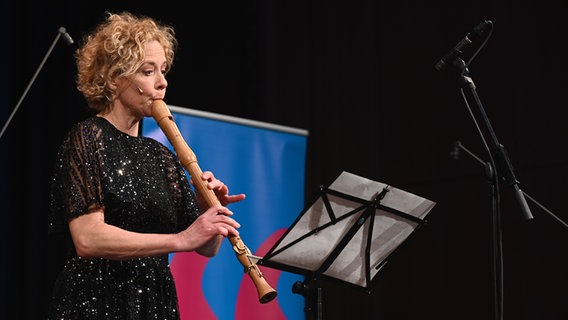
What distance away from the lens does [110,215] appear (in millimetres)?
2037

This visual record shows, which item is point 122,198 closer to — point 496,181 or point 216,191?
point 216,191

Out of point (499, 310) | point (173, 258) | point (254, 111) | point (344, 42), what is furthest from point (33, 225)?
point (499, 310)

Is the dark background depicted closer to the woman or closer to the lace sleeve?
the woman

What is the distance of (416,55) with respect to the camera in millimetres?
Result: 4367

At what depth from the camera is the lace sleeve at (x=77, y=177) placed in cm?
198

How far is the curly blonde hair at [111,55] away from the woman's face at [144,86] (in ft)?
Result: 0.07

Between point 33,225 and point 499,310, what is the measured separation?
231 centimetres

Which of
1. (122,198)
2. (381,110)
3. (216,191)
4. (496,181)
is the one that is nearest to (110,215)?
(122,198)

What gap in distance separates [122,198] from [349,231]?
0.88m

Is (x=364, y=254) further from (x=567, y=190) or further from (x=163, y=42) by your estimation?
(x=567, y=190)

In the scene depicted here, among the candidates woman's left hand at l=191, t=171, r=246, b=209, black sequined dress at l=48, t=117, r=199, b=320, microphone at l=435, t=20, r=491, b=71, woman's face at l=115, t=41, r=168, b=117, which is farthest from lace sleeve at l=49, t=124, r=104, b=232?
microphone at l=435, t=20, r=491, b=71

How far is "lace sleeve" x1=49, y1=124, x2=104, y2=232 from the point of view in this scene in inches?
77.8

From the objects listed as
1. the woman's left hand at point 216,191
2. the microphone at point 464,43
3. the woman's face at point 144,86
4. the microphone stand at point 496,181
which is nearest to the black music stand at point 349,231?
the microphone stand at point 496,181

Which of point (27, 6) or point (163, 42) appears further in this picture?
point (27, 6)
